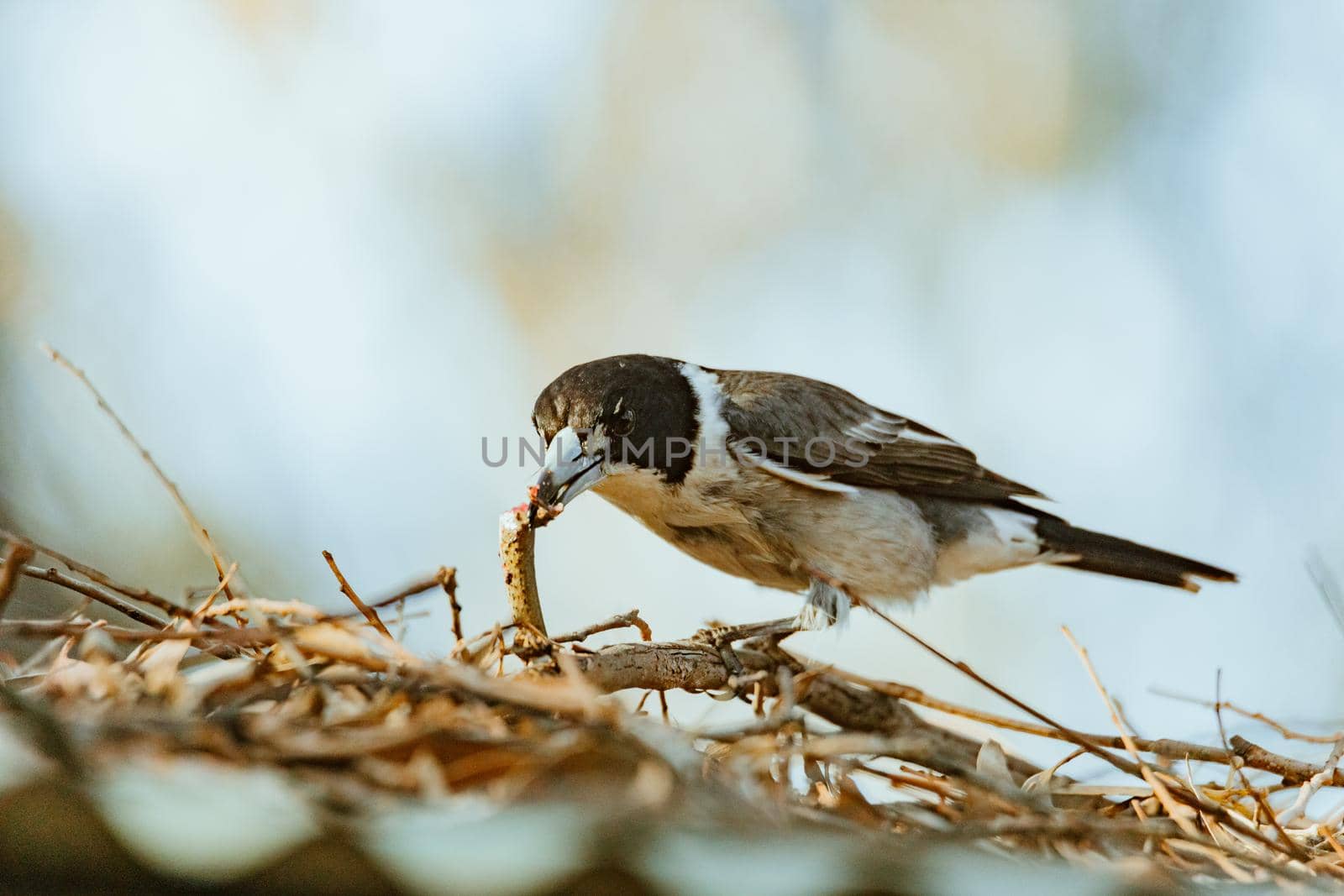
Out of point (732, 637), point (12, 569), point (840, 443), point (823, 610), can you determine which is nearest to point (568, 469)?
point (732, 637)

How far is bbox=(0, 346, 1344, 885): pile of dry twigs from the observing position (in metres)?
1.37

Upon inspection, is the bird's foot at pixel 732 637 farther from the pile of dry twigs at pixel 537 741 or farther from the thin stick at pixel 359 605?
the thin stick at pixel 359 605

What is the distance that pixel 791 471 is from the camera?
3.80 metres

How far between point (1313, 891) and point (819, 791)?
81cm

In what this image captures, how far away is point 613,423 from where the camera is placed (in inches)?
143

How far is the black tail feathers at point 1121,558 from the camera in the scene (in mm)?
4188

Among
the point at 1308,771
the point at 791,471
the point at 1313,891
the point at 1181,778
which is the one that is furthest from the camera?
the point at 791,471

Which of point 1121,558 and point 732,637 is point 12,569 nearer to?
point 732,637

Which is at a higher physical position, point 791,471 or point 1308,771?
point 791,471

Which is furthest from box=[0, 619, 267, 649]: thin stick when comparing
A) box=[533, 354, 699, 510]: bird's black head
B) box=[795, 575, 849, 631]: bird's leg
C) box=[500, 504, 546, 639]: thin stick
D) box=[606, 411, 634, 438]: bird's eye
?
box=[795, 575, 849, 631]: bird's leg

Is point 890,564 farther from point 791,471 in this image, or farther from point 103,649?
point 103,649

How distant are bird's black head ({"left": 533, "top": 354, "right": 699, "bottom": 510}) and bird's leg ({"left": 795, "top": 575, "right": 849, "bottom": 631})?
598 mm

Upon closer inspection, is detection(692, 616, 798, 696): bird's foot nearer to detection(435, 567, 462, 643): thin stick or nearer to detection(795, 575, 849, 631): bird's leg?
detection(795, 575, 849, 631): bird's leg

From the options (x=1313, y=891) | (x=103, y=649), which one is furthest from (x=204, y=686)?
(x=1313, y=891)
